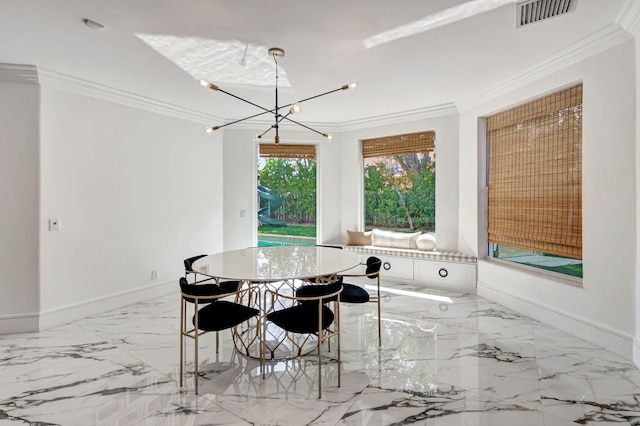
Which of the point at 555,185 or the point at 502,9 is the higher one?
the point at 502,9

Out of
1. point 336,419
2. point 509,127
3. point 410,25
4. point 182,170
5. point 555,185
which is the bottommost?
point 336,419

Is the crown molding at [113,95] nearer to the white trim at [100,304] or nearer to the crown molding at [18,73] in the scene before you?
the crown molding at [18,73]

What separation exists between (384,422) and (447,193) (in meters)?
3.68

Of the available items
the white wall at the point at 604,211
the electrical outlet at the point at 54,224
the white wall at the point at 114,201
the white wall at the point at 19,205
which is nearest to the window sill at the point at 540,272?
the white wall at the point at 604,211

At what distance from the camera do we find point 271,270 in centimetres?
265

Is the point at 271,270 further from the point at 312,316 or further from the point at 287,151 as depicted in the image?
the point at 287,151

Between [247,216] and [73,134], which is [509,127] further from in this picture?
[73,134]

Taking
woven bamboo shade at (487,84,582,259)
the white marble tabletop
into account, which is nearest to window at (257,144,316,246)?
the white marble tabletop

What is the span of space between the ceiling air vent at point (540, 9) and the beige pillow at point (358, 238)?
3.66m

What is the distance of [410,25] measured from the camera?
2.60 meters

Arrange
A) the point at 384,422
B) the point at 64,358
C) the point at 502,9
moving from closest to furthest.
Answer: the point at 384,422
the point at 502,9
the point at 64,358

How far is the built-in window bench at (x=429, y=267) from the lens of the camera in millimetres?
4616

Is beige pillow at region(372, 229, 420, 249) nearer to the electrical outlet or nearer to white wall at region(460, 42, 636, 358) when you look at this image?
white wall at region(460, 42, 636, 358)

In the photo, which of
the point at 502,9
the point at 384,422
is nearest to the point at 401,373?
the point at 384,422
